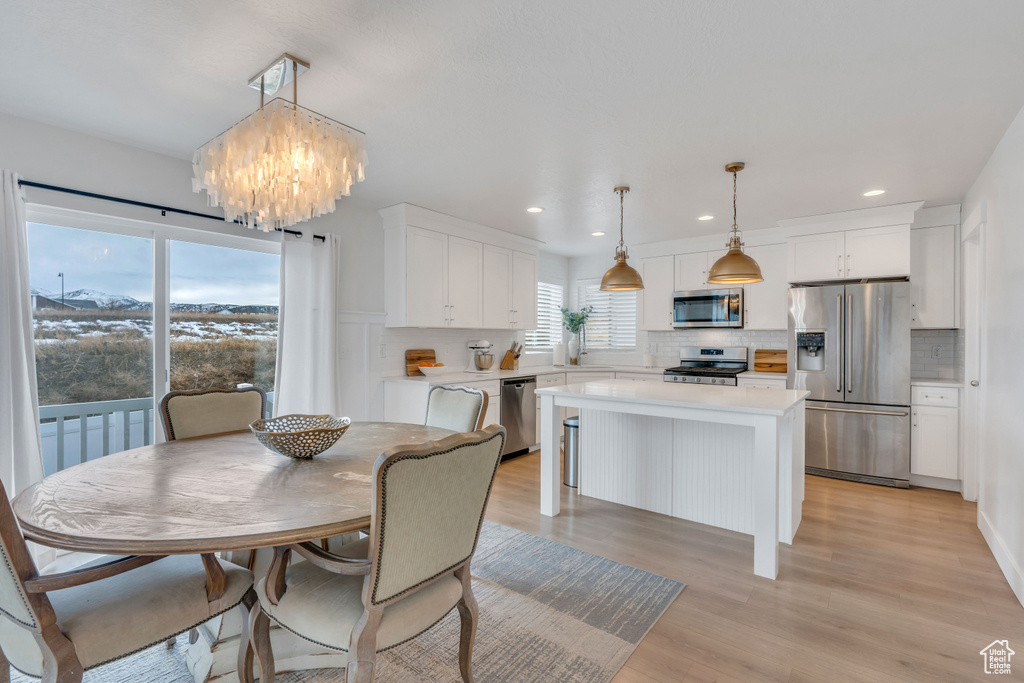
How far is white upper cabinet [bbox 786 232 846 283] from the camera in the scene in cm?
439

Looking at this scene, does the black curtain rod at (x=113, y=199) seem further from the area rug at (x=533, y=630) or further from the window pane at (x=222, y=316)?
the area rug at (x=533, y=630)

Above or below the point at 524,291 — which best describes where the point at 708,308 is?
below

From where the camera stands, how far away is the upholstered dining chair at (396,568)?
4.25 feet

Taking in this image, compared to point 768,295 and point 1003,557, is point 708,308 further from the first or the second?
point 1003,557

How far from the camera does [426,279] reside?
4414 mm

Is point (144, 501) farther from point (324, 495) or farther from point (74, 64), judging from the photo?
point (74, 64)

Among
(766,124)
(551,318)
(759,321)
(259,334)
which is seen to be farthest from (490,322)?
(766,124)

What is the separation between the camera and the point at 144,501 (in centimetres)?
146

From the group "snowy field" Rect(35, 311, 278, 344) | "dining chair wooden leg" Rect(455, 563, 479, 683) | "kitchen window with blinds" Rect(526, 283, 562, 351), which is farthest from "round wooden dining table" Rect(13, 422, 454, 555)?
"kitchen window with blinds" Rect(526, 283, 562, 351)

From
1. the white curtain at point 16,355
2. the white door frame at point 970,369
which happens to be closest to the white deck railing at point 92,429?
the white curtain at point 16,355

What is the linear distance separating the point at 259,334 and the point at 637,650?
321 centimetres

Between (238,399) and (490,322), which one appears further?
(490,322)

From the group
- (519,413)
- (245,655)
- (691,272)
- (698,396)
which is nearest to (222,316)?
(245,655)

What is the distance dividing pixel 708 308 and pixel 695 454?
8.62 feet
